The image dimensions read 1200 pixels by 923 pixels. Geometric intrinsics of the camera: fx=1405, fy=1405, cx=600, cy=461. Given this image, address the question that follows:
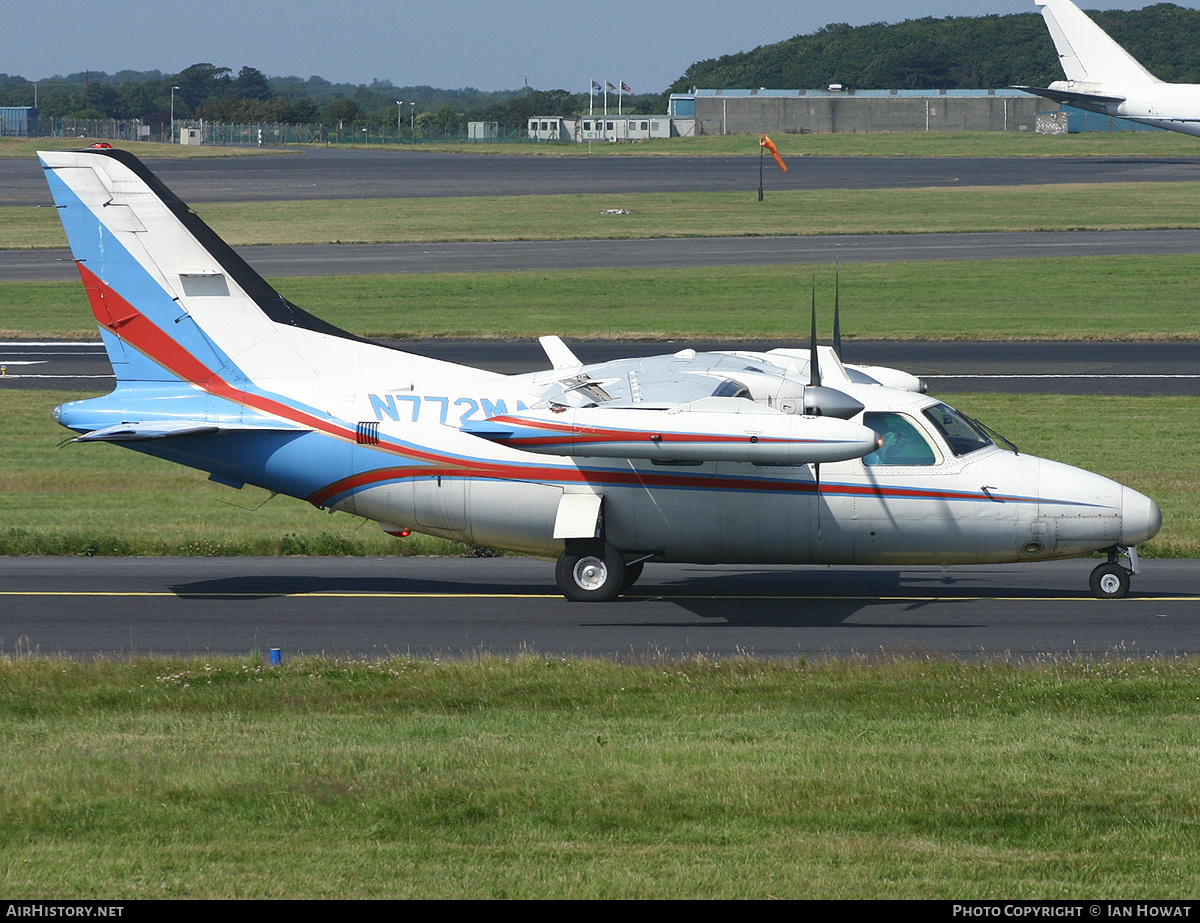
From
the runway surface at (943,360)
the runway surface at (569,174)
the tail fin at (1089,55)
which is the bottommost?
the runway surface at (943,360)

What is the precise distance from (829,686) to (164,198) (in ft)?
38.0

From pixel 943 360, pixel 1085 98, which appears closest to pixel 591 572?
pixel 943 360

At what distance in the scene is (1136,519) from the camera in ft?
60.3

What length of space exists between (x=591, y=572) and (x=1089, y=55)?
3406 inches

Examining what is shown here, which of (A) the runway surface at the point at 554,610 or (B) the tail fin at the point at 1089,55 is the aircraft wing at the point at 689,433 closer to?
(A) the runway surface at the point at 554,610

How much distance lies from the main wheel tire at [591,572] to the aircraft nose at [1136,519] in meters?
6.63

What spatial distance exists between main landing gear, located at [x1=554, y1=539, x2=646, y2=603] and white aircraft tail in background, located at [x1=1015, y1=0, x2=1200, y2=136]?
79912 millimetres

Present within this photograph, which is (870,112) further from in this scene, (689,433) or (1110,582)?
(689,433)

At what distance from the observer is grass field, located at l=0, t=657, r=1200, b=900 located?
898cm

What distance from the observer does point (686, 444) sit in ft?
56.5

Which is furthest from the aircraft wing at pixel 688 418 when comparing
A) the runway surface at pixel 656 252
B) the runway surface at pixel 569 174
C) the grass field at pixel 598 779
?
the runway surface at pixel 569 174

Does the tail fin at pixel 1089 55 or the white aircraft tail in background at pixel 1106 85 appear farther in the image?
the tail fin at pixel 1089 55

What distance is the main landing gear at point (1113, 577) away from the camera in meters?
18.9

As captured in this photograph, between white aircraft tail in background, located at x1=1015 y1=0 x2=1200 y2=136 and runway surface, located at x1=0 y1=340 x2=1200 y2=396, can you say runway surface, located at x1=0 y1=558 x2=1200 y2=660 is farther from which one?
white aircraft tail in background, located at x1=1015 y1=0 x2=1200 y2=136
